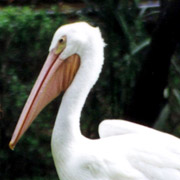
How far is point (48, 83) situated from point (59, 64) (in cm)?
16

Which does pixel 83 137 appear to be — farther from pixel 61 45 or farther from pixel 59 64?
pixel 61 45

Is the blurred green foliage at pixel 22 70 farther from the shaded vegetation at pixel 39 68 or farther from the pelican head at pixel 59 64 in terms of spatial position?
the pelican head at pixel 59 64

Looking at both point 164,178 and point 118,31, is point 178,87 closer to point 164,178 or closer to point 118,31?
point 118,31

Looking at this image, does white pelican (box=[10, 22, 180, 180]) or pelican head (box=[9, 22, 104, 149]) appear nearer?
white pelican (box=[10, 22, 180, 180])

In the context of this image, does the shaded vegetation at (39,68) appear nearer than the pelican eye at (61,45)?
No

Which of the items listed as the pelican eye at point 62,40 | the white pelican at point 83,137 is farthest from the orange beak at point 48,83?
the pelican eye at point 62,40

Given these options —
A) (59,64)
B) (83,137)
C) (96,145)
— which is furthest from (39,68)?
(96,145)

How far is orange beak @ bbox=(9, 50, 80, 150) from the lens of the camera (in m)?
4.11

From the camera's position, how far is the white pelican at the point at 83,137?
3.82m

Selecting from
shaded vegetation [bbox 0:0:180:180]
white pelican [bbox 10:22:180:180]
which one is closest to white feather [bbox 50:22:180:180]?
white pelican [bbox 10:22:180:180]

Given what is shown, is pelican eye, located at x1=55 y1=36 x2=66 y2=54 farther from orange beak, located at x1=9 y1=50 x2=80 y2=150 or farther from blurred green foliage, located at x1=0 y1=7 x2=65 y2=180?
blurred green foliage, located at x1=0 y1=7 x2=65 y2=180

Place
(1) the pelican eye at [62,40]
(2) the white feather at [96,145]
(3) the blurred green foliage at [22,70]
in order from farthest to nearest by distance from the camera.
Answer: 1. (3) the blurred green foliage at [22,70]
2. (1) the pelican eye at [62,40]
3. (2) the white feather at [96,145]

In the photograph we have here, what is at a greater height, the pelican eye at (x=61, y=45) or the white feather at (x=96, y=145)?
the pelican eye at (x=61, y=45)

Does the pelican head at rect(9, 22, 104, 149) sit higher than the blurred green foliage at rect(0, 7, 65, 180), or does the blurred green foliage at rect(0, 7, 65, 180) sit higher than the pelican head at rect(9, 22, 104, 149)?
the pelican head at rect(9, 22, 104, 149)
